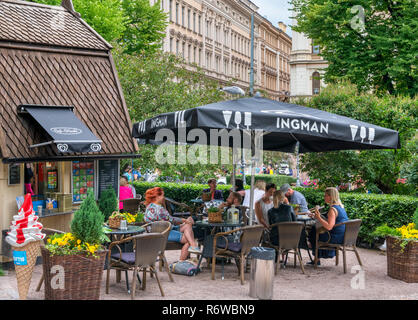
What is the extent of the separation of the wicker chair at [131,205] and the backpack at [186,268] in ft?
14.0

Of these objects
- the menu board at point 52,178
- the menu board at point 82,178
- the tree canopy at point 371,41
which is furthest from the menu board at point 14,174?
the tree canopy at point 371,41

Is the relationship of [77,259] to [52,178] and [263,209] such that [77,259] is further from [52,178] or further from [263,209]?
[52,178]

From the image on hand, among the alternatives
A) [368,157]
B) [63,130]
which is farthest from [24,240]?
[368,157]

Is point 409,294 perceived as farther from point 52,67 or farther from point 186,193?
point 186,193

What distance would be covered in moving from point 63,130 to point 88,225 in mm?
3487

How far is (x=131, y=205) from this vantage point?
13.8m

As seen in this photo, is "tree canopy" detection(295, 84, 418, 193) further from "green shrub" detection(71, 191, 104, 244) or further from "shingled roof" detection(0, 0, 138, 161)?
"green shrub" detection(71, 191, 104, 244)

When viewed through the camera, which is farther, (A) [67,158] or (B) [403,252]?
(A) [67,158]

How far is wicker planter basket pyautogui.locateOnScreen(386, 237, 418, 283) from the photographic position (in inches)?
362

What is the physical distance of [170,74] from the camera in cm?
2144

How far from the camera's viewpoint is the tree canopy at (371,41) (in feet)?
70.6

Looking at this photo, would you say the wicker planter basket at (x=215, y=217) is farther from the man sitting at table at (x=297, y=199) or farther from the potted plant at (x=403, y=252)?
the man sitting at table at (x=297, y=199)

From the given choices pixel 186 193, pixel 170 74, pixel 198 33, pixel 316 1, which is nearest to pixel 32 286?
pixel 186 193
